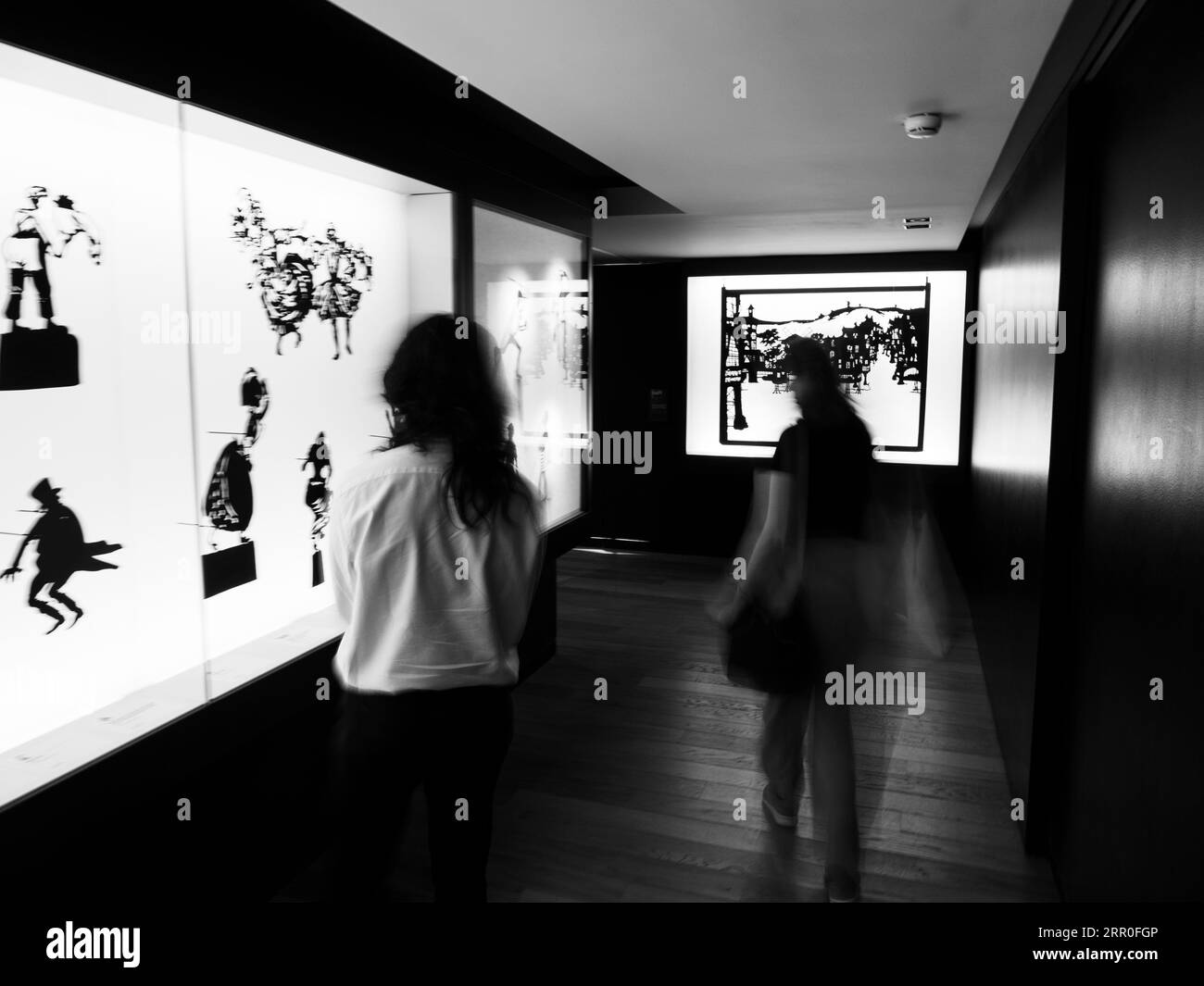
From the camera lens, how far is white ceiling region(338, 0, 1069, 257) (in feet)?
7.34

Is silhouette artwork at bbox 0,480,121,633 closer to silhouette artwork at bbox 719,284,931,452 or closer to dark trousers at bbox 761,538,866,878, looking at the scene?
dark trousers at bbox 761,538,866,878

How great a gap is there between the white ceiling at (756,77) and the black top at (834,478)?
1.07m

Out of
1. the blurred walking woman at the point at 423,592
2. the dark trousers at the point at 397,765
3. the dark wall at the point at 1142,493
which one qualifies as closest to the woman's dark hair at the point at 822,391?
the dark wall at the point at 1142,493

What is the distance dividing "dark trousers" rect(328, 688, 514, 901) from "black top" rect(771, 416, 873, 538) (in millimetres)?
1200

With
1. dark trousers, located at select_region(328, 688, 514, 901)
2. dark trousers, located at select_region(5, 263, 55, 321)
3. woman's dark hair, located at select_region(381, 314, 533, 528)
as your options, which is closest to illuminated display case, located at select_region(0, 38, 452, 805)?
dark trousers, located at select_region(5, 263, 55, 321)

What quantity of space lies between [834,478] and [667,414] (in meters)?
5.65

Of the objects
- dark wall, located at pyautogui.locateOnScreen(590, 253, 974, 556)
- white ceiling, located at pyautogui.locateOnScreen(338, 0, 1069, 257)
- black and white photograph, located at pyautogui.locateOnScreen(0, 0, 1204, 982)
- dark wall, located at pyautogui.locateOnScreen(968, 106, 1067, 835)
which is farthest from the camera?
dark wall, located at pyautogui.locateOnScreen(590, 253, 974, 556)

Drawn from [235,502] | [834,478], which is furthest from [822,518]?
[235,502]

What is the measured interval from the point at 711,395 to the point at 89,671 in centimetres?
654

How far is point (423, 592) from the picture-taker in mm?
1867

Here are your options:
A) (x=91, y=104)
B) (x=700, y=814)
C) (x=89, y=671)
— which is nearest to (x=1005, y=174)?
(x=700, y=814)

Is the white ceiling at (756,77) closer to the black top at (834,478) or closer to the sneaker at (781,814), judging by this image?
the black top at (834,478)

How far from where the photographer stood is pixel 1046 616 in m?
2.96

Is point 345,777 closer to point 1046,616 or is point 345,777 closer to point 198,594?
point 198,594
